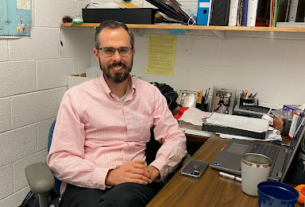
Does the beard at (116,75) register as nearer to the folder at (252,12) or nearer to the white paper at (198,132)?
the white paper at (198,132)

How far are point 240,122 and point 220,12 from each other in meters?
0.65

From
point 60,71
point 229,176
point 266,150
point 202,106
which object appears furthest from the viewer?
point 60,71

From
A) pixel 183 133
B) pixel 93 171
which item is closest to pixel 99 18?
pixel 183 133

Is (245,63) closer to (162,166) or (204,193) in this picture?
(162,166)

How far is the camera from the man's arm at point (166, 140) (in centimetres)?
151

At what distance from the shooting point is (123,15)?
6.84 ft

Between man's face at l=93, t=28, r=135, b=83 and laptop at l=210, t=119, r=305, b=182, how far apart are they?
0.63 m

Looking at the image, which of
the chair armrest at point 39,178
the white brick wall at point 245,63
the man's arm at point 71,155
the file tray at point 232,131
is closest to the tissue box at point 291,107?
the white brick wall at point 245,63

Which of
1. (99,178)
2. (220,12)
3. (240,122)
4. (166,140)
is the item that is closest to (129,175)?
(99,178)

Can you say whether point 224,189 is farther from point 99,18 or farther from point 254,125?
point 99,18

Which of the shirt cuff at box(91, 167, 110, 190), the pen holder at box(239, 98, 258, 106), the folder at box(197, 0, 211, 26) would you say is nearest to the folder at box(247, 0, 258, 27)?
the folder at box(197, 0, 211, 26)

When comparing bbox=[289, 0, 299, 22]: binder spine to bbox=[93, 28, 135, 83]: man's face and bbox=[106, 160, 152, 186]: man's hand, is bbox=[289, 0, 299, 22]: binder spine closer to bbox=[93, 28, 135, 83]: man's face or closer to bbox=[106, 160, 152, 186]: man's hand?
bbox=[93, 28, 135, 83]: man's face

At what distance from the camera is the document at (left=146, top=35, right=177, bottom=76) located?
232 cm

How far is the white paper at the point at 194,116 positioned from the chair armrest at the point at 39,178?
0.89 meters
